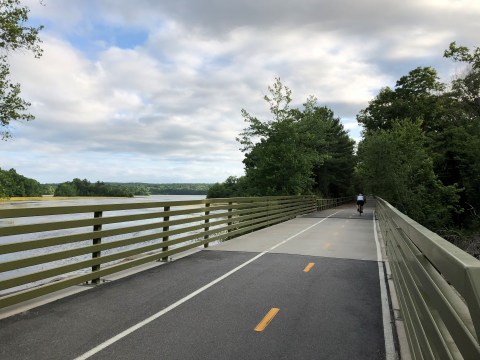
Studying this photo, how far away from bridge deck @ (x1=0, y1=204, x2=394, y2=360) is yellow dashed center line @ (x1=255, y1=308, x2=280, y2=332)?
6cm

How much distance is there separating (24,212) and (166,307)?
256 cm

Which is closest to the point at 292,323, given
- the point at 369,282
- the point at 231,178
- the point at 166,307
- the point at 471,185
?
the point at 166,307

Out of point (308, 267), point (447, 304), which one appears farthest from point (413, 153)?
point (447, 304)

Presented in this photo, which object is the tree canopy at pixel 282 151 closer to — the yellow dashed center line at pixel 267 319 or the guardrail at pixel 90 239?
the guardrail at pixel 90 239

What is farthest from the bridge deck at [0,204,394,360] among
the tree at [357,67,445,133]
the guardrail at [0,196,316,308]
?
the tree at [357,67,445,133]

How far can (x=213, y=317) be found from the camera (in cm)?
579

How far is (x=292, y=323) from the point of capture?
5590 millimetres

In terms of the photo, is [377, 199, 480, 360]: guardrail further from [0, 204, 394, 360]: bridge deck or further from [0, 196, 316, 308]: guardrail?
[0, 196, 316, 308]: guardrail

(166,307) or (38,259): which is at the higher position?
(38,259)

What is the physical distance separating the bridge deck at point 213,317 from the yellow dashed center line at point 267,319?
0.06 meters

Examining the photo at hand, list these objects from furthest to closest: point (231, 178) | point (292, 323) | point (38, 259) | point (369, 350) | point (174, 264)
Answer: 1. point (231, 178)
2. point (174, 264)
3. point (38, 259)
4. point (292, 323)
5. point (369, 350)

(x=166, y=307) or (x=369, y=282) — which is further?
(x=369, y=282)

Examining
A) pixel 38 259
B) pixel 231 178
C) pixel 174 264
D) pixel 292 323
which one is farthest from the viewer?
pixel 231 178

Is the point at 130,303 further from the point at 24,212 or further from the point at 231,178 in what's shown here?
the point at 231,178
